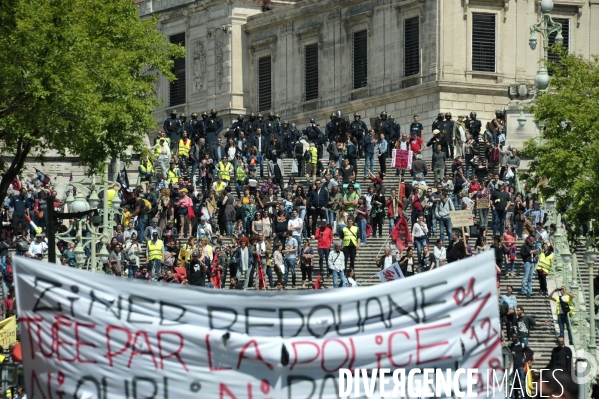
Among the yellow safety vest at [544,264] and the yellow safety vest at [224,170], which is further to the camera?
the yellow safety vest at [224,170]

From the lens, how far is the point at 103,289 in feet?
40.7

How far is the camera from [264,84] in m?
77.7

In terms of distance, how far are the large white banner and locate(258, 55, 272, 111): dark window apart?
211 feet

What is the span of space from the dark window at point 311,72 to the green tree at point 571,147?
2804 cm

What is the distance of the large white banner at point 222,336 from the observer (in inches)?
483

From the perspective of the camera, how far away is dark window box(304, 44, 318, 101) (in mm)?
75044

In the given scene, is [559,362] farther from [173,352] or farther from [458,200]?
[173,352]

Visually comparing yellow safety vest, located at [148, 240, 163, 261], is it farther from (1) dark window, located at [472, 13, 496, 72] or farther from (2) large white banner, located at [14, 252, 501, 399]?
(2) large white banner, located at [14, 252, 501, 399]

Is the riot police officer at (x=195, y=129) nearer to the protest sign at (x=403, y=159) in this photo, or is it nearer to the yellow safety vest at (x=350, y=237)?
the protest sign at (x=403, y=159)

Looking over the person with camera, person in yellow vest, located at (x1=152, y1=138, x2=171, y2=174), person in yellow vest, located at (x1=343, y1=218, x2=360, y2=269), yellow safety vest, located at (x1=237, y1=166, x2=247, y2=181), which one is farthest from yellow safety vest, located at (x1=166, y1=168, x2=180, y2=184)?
the person with camera

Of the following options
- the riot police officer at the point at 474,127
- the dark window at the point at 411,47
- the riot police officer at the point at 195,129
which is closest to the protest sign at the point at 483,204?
the riot police officer at the point at 474,127

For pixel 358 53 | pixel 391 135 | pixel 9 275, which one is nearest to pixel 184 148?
pixel 391 135

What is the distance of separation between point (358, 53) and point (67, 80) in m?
38.2

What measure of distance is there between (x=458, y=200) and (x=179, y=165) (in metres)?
10.2
